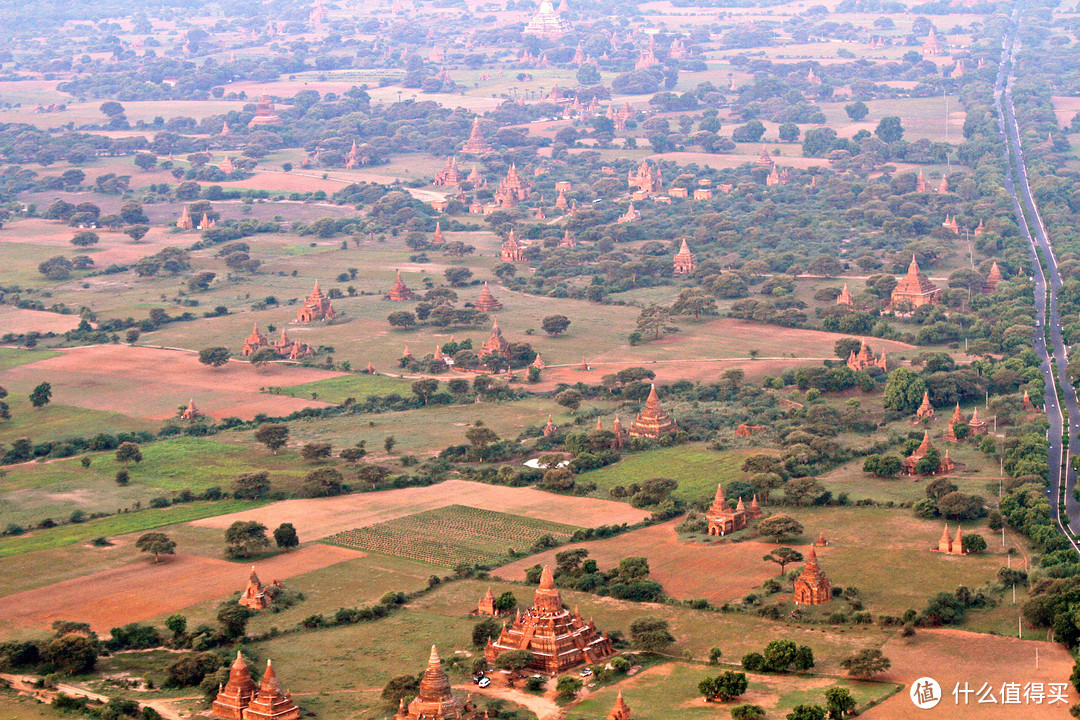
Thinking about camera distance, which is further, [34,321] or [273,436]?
[34,321]

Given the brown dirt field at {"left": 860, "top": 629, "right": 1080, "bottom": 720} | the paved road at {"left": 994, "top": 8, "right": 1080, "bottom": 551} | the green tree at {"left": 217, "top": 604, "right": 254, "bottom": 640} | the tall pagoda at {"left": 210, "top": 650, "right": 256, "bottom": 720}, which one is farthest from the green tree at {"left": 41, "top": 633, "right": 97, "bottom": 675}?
the paved road at {"left": 994, "top": 8, "right": 1080, "bottom": 551}

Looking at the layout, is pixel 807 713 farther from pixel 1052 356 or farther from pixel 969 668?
pixel 1052 356

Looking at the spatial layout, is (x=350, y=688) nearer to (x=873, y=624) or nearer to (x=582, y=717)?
(x=582, y=717)

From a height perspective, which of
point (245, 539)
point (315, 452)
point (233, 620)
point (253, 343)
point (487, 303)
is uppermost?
point (487, 303)

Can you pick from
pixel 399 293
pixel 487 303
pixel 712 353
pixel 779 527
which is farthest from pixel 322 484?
pixel 399 293

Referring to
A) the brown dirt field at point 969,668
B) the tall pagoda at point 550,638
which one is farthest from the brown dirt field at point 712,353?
the brown dirt field at point 969,668

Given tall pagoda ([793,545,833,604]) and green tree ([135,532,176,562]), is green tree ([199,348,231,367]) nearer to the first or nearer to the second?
green tree ([135,532,176,562])
